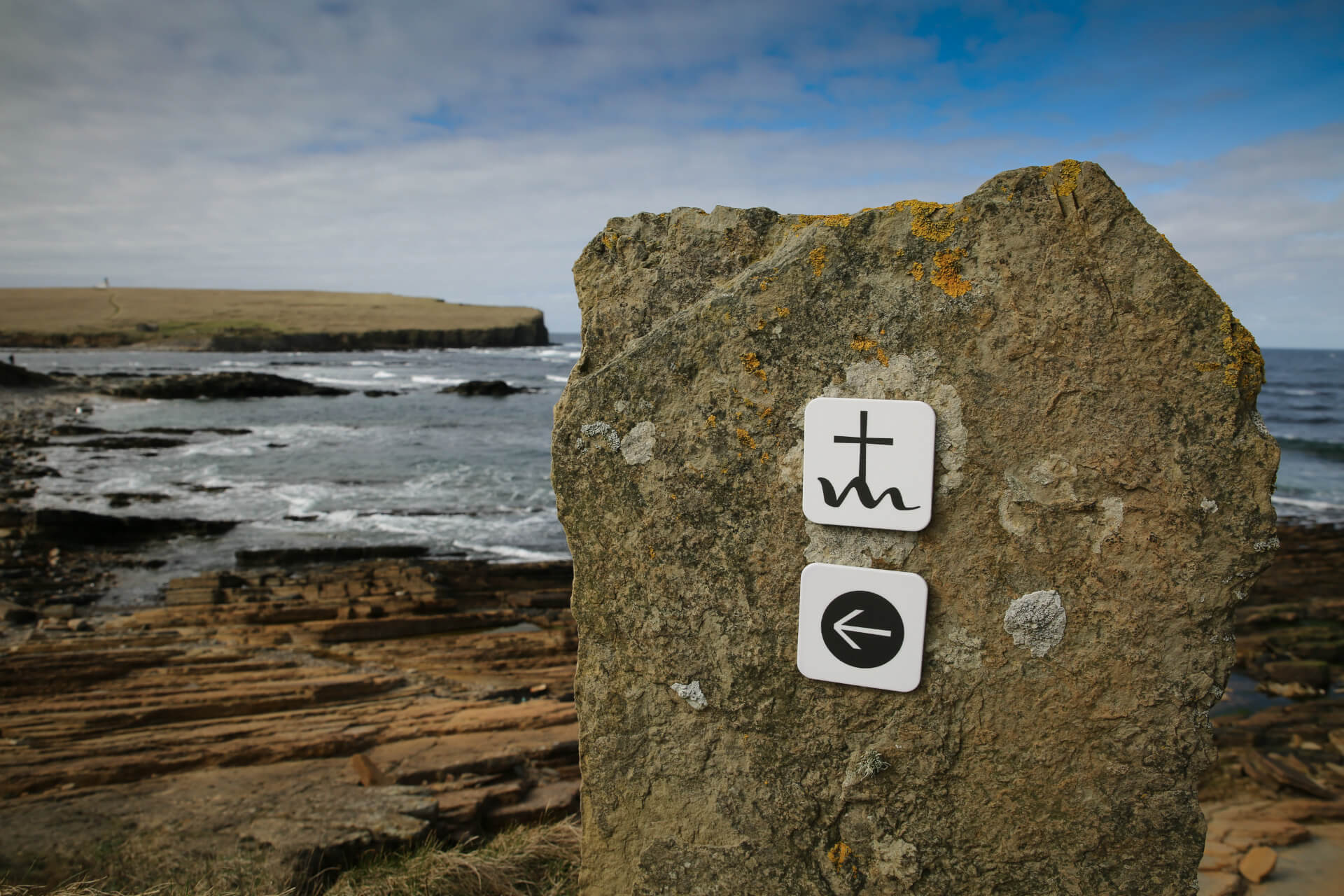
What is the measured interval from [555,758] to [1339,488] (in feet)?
81.5

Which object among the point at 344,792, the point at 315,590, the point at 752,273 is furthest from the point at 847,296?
the point at 315,590

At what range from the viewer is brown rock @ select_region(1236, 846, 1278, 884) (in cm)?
438

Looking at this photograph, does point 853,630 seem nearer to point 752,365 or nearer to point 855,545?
point 855,545

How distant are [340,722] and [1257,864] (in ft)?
18.4

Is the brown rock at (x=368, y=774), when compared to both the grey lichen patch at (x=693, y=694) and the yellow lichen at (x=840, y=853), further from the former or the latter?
the yellow lichen at (x=840, y=853)

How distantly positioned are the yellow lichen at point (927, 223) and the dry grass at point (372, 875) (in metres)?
3.04

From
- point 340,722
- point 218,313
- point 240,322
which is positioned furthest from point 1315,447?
point 218,313

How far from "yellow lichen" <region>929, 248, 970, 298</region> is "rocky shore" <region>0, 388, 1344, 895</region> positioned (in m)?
3.33

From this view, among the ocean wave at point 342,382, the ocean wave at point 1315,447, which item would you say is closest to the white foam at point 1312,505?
the ocean wave at point 1315,447

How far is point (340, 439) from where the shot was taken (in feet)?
86.7

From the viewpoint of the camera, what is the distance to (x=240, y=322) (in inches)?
3450

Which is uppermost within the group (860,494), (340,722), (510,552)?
(860,494)

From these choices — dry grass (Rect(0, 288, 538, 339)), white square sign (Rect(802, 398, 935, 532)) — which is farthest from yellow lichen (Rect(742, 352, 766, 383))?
dry grass (Rect(0, 288, 538, 339))

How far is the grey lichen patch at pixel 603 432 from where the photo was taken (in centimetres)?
249
